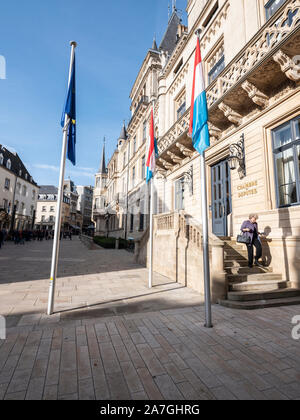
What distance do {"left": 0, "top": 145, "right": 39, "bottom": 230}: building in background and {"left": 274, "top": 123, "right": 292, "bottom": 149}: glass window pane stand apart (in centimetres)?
3475

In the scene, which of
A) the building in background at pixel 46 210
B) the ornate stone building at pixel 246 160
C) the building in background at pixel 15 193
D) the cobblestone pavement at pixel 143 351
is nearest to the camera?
the cobblestone pavement at pixel 143 351

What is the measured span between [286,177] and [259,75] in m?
3.29

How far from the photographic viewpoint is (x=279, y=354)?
2.88 metres

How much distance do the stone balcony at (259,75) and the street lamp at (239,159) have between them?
0.93 m

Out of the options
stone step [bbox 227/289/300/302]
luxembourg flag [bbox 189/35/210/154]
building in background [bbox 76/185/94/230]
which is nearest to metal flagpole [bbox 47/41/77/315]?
luxembourg flag [bbox 189/35/210/154]

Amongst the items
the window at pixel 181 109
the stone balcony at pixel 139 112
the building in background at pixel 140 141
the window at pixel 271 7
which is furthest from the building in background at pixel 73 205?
the window at pixel 271 7

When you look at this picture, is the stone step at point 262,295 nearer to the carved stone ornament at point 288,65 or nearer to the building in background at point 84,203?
the carved stone ornament at point 288,65

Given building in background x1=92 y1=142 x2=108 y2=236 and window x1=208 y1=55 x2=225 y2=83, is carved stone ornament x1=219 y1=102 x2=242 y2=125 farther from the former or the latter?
building in background x1=92 y1=142 x2=108 y2=236

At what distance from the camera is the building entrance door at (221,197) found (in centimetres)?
910

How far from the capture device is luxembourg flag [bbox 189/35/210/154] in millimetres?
4406

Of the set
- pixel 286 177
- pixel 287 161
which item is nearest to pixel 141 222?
pixel 286 177

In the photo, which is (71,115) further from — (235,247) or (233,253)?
(235,247)
